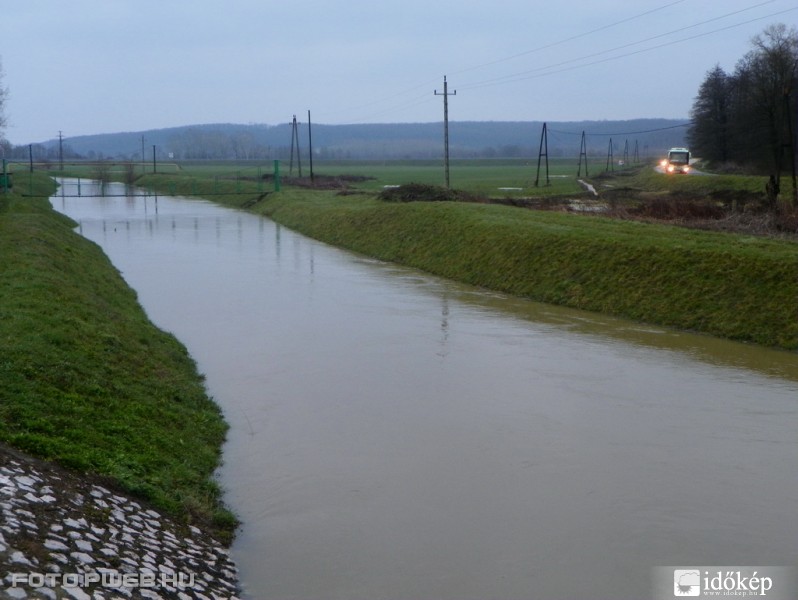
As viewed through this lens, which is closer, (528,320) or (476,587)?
(476,587)

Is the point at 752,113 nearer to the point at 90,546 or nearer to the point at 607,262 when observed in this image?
the point at 607,262

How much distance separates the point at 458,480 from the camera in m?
9.34

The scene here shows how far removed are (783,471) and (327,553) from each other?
197 inches

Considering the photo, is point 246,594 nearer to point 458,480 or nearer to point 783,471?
point 458,480

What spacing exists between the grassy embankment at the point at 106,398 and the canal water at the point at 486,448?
489 millimetres

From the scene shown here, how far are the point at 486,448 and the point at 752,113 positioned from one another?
4280 centimetres

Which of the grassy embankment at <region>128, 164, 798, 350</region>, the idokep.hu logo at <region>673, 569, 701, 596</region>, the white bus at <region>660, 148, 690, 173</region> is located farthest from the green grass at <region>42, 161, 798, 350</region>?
the white bus at <region>660, 148, 690, 173</region>

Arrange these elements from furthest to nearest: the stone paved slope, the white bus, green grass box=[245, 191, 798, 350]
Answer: the white bus < green grass box=[245, 191, 798, 350] < the stone paved slope

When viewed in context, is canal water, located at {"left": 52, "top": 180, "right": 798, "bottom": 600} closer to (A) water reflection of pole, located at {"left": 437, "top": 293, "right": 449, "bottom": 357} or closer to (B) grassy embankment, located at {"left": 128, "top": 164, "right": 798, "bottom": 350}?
(A) water reflection of pole, located at {"left": 437, "top": 293, "right": 449, "bottom": 357}

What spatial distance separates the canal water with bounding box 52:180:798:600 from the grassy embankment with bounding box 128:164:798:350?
33.2 inches

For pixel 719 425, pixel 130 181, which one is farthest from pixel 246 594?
pixel 130 181

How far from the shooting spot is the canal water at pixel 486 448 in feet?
24.9

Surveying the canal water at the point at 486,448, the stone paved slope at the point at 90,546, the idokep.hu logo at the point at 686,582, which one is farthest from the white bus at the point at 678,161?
the stone paved slope at the point at 90,546

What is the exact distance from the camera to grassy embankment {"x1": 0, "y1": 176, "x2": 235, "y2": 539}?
775cm
